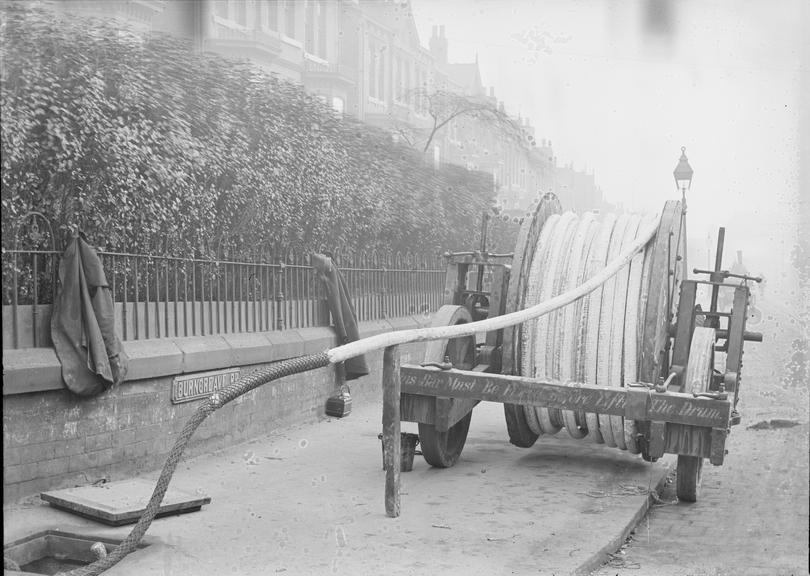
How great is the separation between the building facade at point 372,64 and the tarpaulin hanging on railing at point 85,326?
7.02ft

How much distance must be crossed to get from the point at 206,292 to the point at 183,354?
1.12 meters

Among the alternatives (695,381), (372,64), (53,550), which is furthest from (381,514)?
(372,64)

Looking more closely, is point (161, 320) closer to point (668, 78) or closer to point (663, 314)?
point (663, 314)

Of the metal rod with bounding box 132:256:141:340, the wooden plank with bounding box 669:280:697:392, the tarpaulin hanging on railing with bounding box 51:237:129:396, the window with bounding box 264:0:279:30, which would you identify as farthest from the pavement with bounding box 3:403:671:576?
the window with bounding box 264:0:279:30

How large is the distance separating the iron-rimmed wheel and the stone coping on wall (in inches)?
149

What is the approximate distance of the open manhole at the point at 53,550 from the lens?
467cm

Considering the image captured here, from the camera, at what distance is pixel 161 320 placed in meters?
7.01

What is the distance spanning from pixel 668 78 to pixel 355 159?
4.35 m

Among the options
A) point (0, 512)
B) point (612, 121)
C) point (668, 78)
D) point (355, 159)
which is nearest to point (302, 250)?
point (355, 159)

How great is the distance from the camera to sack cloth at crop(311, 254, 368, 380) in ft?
31.8

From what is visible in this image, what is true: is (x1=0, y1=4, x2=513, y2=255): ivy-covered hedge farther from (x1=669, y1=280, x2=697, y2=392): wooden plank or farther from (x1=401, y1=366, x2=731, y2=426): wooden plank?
(x1=669, y1=280, x2=697, y2=392): wooden plank

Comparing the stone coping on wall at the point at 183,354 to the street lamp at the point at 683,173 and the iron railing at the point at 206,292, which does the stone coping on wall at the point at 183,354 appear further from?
the street lamp at the point at 683,173

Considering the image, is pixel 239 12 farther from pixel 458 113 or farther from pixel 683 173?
pixel 683 173

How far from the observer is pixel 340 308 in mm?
9828
